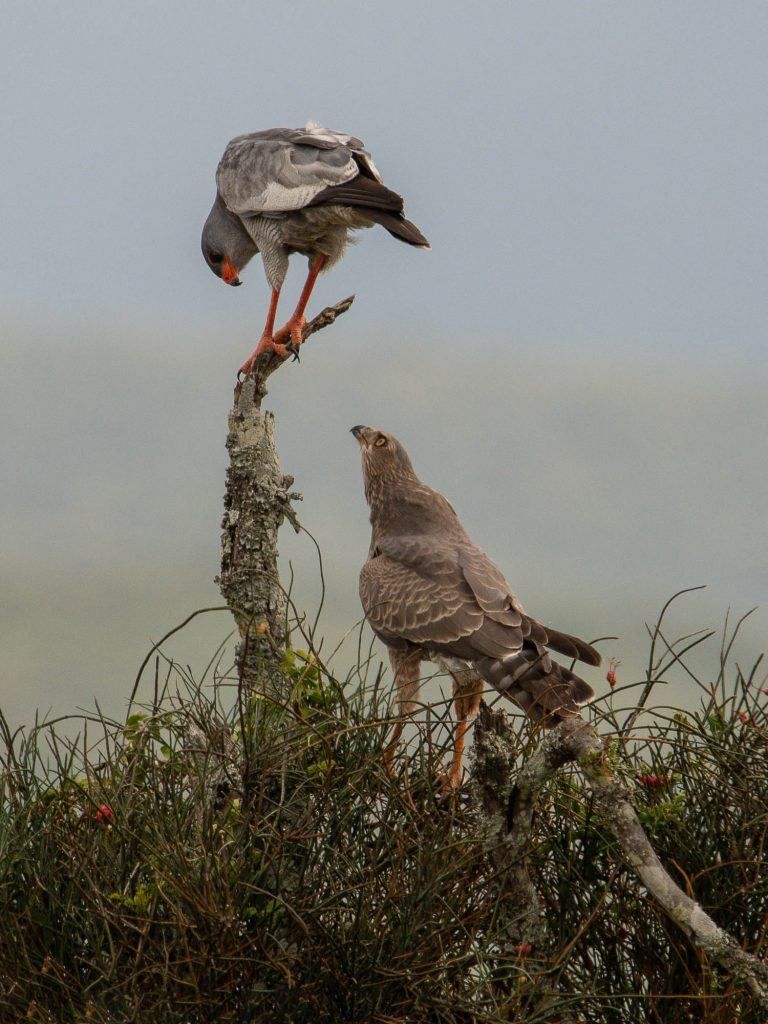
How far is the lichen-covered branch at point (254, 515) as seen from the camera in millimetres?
5348

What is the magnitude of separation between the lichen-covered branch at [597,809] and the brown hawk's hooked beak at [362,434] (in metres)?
2.27

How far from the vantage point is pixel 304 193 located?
20.4ft

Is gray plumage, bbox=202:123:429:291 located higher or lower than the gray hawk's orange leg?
higher

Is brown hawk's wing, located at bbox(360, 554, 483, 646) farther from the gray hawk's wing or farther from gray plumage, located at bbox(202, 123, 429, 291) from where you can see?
the gray hawk's wing

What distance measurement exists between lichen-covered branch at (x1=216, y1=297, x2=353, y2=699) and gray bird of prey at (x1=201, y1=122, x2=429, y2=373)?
1.13 feet

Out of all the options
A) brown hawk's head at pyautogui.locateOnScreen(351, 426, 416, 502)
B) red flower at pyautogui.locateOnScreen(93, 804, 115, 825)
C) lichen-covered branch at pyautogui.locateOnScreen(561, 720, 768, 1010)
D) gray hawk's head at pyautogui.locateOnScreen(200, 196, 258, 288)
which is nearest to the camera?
lichen-covered branch at pyautogui.locateOnScreen(561, 720, 768, 1010)

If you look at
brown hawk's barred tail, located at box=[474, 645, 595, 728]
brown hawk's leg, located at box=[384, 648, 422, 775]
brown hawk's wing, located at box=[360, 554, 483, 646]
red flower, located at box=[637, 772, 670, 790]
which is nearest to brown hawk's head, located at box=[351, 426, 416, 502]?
brown hawk's wing, located at box=[360, 554, 483, 646]

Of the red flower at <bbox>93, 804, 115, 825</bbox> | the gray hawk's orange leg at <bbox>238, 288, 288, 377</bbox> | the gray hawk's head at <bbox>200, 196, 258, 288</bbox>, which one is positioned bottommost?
the red flower at <bbox>93, 804, 115, 825</bbox>

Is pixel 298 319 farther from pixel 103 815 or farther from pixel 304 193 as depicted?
pixel 103 815

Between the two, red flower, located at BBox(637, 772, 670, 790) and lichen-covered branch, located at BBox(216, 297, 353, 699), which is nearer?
red flower, located at BBox(637, 772, 670, 790)

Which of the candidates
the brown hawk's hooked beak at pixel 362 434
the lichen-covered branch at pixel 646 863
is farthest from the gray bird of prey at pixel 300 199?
the lichen-covered branch at pixel 646 863

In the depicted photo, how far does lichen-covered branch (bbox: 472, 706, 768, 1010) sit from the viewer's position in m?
3.45

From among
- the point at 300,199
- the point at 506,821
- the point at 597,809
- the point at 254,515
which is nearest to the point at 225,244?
the point at 300,199

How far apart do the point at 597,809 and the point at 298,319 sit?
3259mm
